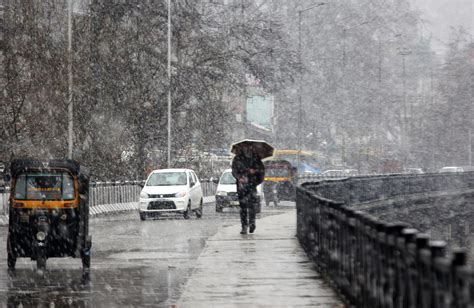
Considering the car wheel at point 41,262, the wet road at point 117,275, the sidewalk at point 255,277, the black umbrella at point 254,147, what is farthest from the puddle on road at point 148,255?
the black umbrella at point 254,147

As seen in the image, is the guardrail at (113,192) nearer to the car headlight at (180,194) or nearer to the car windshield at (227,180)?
the car windshield at (227,180)

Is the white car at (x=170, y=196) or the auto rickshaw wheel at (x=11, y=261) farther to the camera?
the white car at (x=170, y=196)

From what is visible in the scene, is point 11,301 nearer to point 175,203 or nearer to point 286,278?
point 286,278

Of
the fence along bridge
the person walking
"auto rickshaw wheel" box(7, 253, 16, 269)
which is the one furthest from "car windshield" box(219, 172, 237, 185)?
"auto rickshaw wheel" box(7, 253, 16, 269)

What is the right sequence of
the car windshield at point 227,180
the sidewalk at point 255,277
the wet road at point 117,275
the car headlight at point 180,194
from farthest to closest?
1. the car windshield at point 227,180
2. the car headlight at point 180,194
3. the wet road at point 117,275
4. the sidewalk at point 255,277

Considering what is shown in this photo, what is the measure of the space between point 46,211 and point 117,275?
1273 millimetres

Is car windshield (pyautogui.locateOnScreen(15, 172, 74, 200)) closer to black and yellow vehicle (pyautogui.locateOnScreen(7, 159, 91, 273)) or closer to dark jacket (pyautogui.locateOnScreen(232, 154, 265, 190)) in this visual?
black and yellow vehicle (pyautogui.locateOnScreen(7, 159, 91, 273))

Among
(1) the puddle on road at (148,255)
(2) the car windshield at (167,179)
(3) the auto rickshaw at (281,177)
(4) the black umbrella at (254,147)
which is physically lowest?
(3) the auto rickshaw at (281,177)

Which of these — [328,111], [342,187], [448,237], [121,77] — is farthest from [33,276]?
[328,111]

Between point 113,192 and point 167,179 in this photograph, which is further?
point 113,192

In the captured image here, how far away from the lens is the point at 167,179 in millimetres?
36031

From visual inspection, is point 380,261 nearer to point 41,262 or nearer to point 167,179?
point 41,262

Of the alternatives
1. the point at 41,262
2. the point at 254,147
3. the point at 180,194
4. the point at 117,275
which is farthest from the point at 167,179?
the point at 117,275

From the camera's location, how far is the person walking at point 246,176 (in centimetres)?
2408
